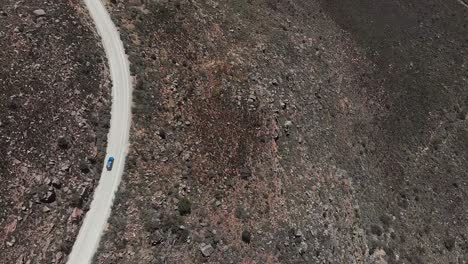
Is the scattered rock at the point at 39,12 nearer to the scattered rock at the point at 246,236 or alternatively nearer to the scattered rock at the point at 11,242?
the scattered rock at the point at 11,242

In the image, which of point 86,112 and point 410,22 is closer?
point 86,112

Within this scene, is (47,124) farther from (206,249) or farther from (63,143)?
(206,249)

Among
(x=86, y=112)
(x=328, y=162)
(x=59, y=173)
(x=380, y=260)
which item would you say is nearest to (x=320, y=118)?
(x=328, y=162)

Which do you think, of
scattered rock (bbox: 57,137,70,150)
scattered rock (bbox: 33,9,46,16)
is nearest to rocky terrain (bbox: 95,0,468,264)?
scattered rock (bbox: 57,137,70,150)

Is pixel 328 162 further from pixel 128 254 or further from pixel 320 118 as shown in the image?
pixel 128 254

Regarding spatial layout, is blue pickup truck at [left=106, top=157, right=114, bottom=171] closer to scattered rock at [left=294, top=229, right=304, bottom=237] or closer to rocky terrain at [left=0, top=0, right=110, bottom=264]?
rocky terrain at [left=0, top=0, right=110, bottom=264]

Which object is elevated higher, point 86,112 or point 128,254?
point 86,112

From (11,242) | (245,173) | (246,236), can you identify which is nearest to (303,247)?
(246,236)
